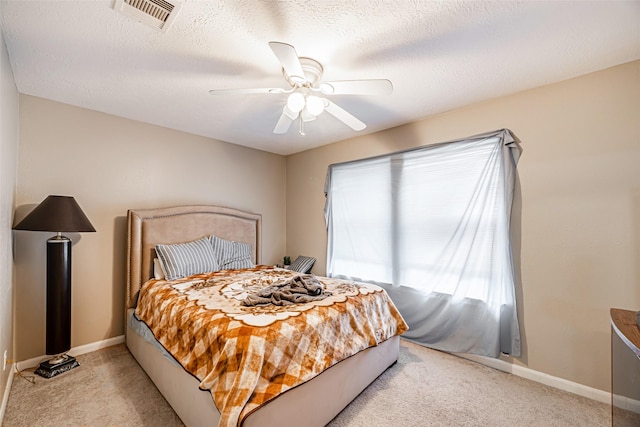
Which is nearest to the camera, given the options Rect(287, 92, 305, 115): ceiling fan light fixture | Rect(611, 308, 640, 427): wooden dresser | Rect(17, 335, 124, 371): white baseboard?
Rect(611, 308, 640, 427): wooden dresser

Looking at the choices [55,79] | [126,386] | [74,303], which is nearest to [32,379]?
[74,303]

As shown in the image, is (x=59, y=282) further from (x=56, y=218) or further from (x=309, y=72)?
(x=309, y=72)

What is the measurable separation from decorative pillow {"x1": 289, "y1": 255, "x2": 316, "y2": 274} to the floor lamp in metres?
2.56

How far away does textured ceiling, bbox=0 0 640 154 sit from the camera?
60.7 inches

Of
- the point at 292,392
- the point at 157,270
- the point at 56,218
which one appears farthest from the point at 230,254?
the point at 292,392

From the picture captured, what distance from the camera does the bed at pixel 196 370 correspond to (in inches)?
59.9

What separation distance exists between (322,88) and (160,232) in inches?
96.3

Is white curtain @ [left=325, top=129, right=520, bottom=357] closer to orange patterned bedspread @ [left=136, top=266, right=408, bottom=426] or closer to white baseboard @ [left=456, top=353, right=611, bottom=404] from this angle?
white baseboard @ [left=456, top=353, right=611, bottom=404]

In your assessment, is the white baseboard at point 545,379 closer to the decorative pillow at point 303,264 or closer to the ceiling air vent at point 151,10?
the decorative pillow at point 303,264

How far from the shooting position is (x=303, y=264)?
424 centimetres

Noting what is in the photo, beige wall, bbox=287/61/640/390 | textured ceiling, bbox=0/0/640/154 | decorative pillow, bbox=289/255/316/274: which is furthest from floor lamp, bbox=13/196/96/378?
beige wall, bbox=287/61/640/390

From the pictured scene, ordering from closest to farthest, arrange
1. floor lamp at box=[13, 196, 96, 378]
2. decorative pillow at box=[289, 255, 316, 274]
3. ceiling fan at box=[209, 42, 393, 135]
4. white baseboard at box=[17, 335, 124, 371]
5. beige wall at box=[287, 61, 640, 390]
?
ceiling fan at box=[209, 42, 393, 135] → beige wall at box=[287, 61, 640, 390] → floor lamp at box=[13, 196, 96, 378] → white baseboard at box=[17, 335, 124, 371] → decorative pillow at box=[289, 255, 316, 274]

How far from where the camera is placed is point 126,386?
2.21m

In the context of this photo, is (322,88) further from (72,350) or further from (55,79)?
(72,350)
